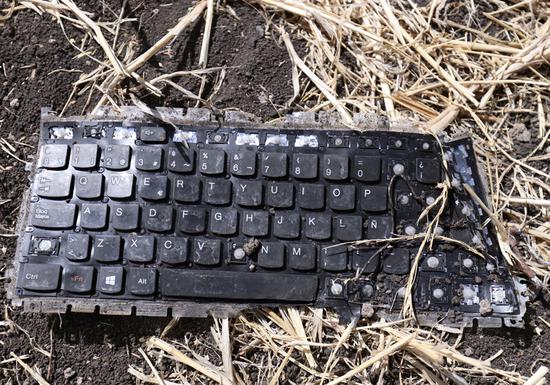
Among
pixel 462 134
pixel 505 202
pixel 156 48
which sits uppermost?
pixel 156 48

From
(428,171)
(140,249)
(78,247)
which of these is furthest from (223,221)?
(428,171)

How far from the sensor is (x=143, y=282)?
1011mm

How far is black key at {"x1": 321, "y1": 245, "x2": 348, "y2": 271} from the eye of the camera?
1023mm

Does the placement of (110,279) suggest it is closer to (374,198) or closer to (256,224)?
(256,224)

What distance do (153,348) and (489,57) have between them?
86 cm

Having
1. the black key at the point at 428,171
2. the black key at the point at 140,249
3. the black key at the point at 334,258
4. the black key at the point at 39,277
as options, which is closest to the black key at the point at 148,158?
the black key at the point at 140,249

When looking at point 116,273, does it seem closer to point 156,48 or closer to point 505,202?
point 156,48

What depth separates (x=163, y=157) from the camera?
1.05 meters

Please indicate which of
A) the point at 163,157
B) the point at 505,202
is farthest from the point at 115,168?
the point at 505,202

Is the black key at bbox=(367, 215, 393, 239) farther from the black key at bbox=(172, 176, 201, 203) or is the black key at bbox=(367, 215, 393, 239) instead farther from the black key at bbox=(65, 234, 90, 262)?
the black key at bbox=(65, 234, 90, 262)

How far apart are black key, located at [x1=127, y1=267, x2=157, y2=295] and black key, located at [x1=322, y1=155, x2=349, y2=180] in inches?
13.7

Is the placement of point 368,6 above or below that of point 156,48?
above

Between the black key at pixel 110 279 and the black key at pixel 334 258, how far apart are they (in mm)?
348

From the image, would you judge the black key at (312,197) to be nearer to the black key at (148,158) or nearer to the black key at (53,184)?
the black key at (148,158)
